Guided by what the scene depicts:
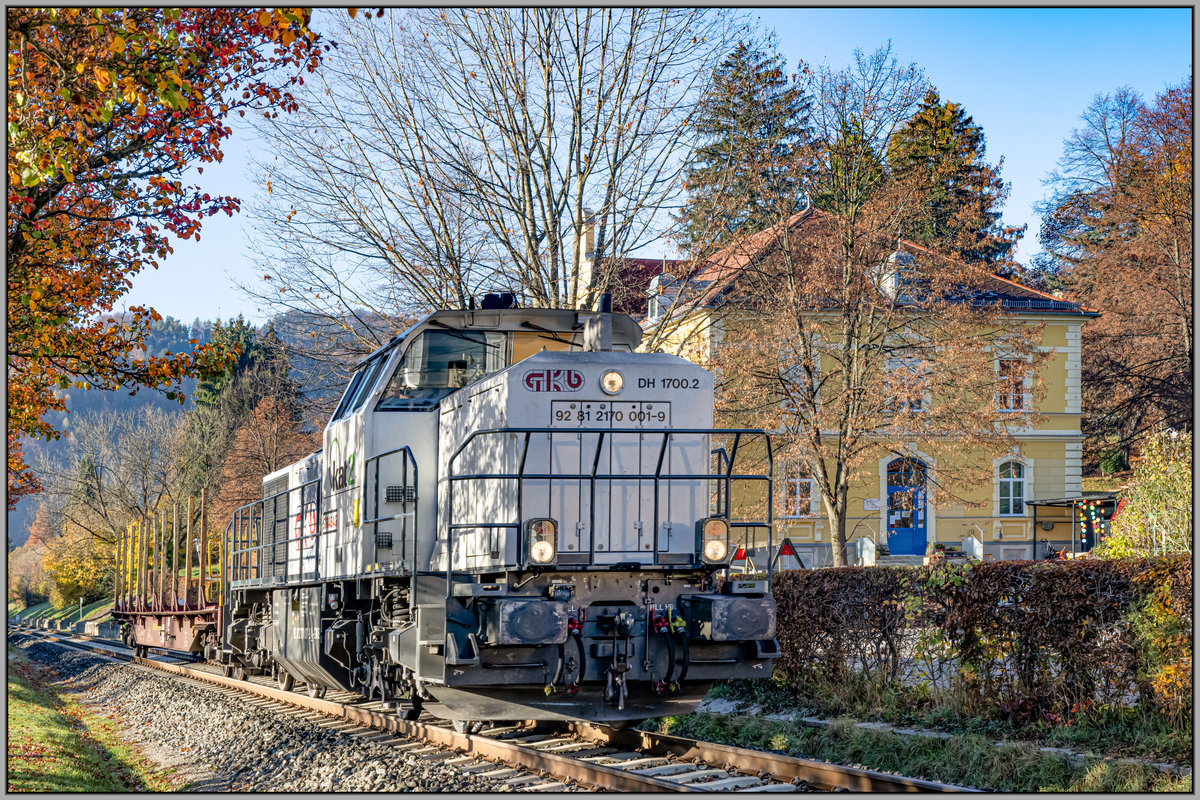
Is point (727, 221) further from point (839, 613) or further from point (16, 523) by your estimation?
point (16, 523)

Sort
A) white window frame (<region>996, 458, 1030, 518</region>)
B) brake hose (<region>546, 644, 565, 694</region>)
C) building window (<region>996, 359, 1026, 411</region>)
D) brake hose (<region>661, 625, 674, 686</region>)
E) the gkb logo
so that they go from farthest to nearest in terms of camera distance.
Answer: white window frame (<region>996, 458, 1030, 518</region>) < building window (<region>996, 359, 1026, 411</region>) < the gkb logo < brake hose (<region>661, 625, 674, 686</region>) < brake hose (<region>546, 644, 565, 694</region>)

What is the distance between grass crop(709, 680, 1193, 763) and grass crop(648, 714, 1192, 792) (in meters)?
0.47

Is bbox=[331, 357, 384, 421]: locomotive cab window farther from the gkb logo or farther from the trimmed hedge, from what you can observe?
the trimmed hedge

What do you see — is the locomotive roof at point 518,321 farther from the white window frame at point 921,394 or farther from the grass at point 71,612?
the grass at point 71,612

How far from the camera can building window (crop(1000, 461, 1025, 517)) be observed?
123 ft

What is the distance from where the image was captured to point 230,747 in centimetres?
1078

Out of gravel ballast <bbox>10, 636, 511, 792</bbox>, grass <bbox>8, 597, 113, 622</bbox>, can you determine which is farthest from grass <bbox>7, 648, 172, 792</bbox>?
grass <bbox>8, 597, 113, 622</bbox>

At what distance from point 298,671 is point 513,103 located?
29.7 ft

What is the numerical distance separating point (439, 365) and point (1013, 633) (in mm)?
5705

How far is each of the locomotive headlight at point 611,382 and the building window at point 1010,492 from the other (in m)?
32.1

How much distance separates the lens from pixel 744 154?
727 inches

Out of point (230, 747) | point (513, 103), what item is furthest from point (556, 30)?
point (230, 747)

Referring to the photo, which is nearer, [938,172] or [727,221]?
[727,221]

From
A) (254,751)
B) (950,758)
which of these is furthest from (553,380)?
A: (254,751)
